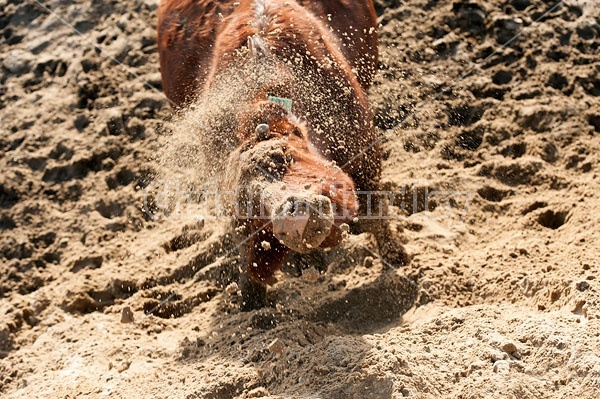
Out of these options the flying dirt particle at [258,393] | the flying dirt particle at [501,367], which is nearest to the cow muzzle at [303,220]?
the flying dirt particle at [258,393]

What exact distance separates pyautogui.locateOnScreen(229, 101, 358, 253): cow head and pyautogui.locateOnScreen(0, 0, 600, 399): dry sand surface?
1.80 feet

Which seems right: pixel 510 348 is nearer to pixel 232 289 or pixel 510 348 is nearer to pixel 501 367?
pixel 501 367

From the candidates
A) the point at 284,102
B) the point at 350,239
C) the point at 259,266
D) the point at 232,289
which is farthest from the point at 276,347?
the point at 350,239

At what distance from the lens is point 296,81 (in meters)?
4.58

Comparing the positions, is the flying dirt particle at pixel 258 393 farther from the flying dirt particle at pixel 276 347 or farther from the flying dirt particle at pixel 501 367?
the flying dirt particle at pixel 501 367

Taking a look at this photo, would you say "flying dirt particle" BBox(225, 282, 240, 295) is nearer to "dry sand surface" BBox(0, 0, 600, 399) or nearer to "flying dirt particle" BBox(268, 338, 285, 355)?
"dry sand surface" BBox(0, 0, 600, 399)

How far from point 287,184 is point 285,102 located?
26.2 inches

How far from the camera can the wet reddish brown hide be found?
4.14 meters

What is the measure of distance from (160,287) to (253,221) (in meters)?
1.42

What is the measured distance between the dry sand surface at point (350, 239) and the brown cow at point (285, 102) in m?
0.46

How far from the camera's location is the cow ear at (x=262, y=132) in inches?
163

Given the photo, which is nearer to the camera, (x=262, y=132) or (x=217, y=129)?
(x=262, y=132)

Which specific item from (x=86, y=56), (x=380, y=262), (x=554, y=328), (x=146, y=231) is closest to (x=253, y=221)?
(x=380, y=262)

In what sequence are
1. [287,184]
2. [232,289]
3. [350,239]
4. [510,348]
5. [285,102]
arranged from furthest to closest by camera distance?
[350,239] < [232,289] < [285,102] < [287,184] < [510,348]
